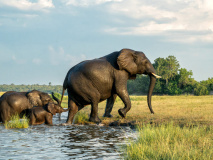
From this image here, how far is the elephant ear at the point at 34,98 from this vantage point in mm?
13719

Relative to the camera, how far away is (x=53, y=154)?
769cm

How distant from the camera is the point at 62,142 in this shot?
9344 mm

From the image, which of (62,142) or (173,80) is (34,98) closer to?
(62,142)

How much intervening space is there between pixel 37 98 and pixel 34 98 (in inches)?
5.4

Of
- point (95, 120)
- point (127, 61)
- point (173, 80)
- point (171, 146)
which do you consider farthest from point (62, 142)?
point (173, 80)

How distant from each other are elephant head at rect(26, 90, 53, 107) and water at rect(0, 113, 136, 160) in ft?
4.86

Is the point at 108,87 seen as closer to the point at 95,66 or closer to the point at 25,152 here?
the point at 95,66

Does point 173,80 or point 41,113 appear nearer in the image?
point 41,113

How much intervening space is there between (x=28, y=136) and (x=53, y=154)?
9.41 feet

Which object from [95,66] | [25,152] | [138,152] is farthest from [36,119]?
[138,152]

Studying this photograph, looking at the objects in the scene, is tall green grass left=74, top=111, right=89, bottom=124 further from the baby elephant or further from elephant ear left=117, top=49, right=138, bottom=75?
elephant ear left=117, top=49, right=138, bottom=75

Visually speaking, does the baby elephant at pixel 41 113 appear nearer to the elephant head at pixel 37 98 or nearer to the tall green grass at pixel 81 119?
the elephant head at pixel 37 98

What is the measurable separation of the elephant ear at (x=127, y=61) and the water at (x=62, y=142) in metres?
2.65

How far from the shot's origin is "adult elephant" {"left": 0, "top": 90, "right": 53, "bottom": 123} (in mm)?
13180
